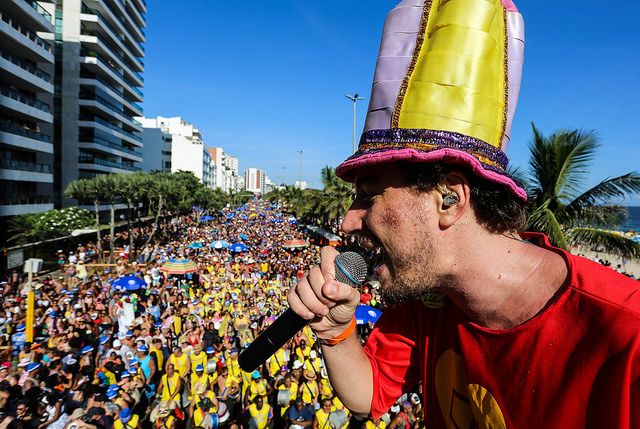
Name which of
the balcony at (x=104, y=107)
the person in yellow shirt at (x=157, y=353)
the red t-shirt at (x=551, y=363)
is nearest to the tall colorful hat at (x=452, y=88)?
the red t-shirt at (x=551, y=363)

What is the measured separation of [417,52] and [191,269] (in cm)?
1563

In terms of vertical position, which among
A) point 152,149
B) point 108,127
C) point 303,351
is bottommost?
point 303,351

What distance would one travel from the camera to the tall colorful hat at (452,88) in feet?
4.67

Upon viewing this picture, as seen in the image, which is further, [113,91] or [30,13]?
[113,91]

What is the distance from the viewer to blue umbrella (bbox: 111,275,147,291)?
12.8 m

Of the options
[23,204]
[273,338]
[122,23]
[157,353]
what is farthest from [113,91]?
[273,338]

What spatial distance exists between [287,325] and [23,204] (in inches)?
1416

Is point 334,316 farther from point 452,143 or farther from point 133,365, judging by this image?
point 133,365

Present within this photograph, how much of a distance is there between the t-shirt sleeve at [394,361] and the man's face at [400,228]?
0.66m

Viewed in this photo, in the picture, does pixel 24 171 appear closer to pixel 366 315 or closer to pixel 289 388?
pixel 366 315

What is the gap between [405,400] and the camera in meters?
6.49

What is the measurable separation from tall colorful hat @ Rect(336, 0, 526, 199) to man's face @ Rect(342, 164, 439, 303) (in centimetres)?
11

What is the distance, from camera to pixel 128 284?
507 inches

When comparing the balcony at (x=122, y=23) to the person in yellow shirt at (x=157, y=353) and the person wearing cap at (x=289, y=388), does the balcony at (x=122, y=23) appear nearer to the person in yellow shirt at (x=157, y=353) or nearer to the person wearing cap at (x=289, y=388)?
the person in yellow shirt at (x=157, y=353)
